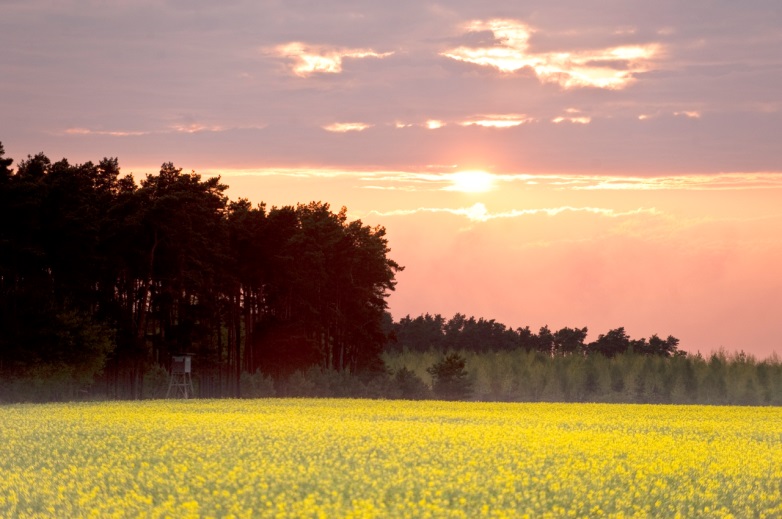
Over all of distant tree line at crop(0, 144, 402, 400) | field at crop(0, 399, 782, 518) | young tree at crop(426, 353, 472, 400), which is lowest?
field at crop(0, 399, 782, 518)

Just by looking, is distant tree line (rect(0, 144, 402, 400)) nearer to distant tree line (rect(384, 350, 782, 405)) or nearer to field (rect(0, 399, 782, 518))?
distant tree line (rect(384, 350, 782, 405))

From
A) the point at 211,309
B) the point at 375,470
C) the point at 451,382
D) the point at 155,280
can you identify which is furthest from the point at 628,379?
the point at 375,470

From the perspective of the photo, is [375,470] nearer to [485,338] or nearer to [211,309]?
[211,309]

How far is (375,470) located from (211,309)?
192 feet

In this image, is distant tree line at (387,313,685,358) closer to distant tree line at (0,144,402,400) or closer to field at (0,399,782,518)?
distant tree line at (0,144,402,400)

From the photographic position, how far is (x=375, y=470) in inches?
910

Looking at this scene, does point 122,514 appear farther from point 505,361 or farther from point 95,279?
point 505,361

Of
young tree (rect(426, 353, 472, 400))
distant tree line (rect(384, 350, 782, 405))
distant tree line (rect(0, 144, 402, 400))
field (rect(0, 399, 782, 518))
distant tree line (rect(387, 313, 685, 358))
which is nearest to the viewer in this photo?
field (rect(0, 399, 782, 518))

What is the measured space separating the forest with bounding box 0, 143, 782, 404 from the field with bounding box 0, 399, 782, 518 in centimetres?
2771

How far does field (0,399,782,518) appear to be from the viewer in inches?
760

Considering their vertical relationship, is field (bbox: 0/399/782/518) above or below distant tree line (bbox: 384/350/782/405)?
below

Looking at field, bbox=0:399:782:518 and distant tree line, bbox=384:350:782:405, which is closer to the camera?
field, bbox=0:399:782:518

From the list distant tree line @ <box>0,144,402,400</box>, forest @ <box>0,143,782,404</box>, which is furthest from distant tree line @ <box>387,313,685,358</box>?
distant tree line @ <box>0,144,402,400</box>

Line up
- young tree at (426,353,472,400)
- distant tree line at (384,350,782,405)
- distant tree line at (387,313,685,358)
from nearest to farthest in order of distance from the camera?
young tree at (426,353,472,400) < distant tree line at (384,350,782,405) < distant tree line at (387,313,685,358)
